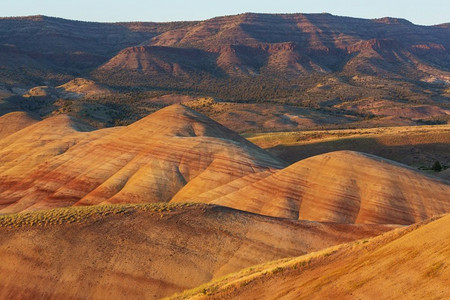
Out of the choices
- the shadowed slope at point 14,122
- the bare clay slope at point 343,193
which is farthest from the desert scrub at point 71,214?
the shadowed slope at point 14,122

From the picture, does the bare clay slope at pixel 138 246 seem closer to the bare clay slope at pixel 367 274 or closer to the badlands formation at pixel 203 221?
the badlands formation at pixel 203 221

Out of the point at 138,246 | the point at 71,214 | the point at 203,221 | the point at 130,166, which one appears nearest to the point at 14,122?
the point at 130,166

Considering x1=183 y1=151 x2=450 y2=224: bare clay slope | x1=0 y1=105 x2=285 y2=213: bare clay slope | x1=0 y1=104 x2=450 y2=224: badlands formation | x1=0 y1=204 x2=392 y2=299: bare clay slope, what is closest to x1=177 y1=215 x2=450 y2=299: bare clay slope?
x1=0 y1=204 x2=392 y2=299: bare clay slope

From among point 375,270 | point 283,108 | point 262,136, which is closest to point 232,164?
point 375,270

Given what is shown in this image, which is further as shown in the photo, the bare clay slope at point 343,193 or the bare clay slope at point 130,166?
the bare clay slope at point 130,166

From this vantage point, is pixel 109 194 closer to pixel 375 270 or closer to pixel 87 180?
pixel 87 180

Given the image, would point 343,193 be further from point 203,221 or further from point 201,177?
point 203,221
